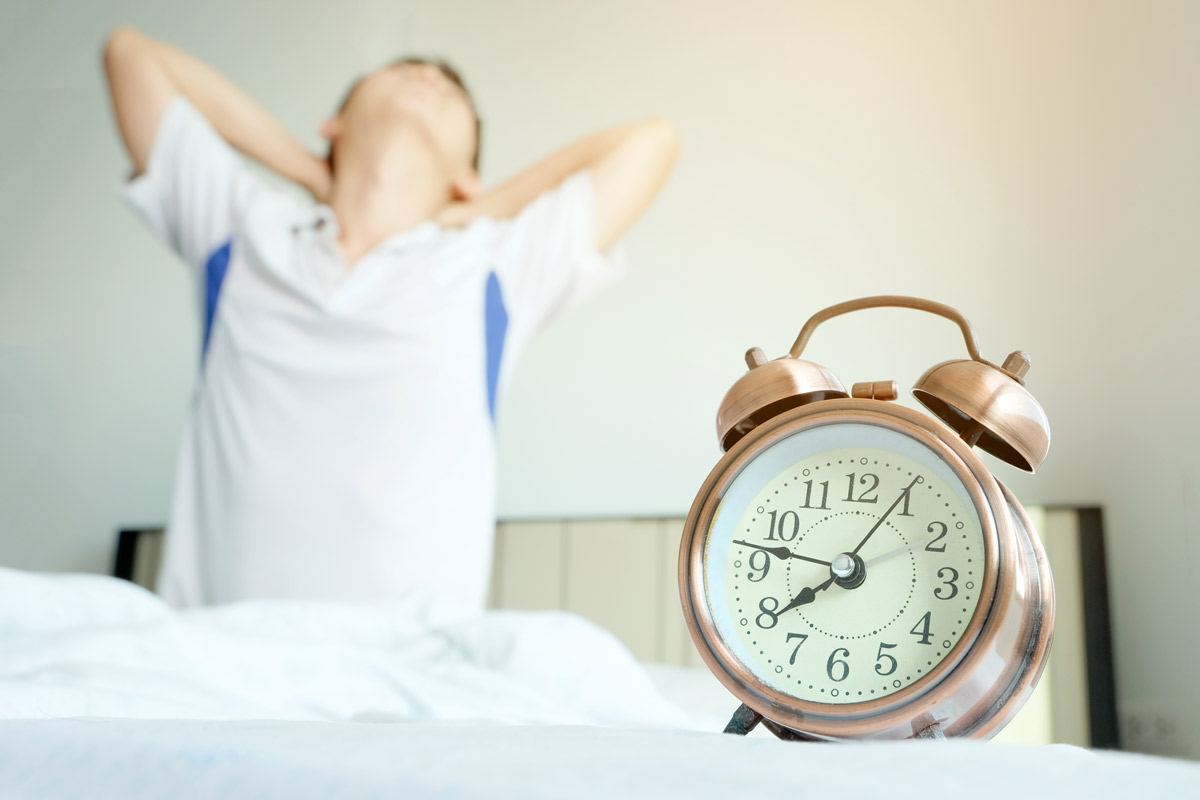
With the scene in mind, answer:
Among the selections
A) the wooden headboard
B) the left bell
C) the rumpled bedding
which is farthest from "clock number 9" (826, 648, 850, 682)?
the wooden headboard

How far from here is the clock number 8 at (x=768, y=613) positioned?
1.35 feet

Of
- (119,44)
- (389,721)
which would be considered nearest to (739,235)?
(119,44)

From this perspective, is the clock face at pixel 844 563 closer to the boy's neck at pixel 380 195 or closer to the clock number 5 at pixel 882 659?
the clock number 5 at pixel 882 659

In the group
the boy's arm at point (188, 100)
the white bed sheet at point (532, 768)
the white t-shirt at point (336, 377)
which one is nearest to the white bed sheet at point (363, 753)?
the white bed sheet at point (532, 768)

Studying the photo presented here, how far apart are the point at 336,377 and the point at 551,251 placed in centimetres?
44

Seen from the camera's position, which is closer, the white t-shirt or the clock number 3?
the clock number 3

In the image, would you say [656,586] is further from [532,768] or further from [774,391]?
[532,768]

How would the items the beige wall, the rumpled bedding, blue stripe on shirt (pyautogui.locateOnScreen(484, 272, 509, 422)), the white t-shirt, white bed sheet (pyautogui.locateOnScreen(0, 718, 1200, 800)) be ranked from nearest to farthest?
white bed sheet (pyautogui.locateOnScreen(0, 718, 1200, 800))
the rumpled bedding
the beige wall
the white t-shirt
blue stripe on shirt (pyautogui.locateOnScreen(484, 272, 509, 422))

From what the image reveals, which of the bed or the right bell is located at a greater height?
the right bell

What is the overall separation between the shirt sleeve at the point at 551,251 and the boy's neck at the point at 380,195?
0.60ft

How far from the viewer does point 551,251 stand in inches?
68.1

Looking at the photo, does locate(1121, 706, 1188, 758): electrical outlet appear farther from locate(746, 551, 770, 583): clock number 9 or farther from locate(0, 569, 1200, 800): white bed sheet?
locate(746, 551, 770, 583): clock number 9

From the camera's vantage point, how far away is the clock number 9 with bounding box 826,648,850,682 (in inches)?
15.5

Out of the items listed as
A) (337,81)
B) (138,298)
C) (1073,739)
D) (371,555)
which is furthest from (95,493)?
(1073,739)
